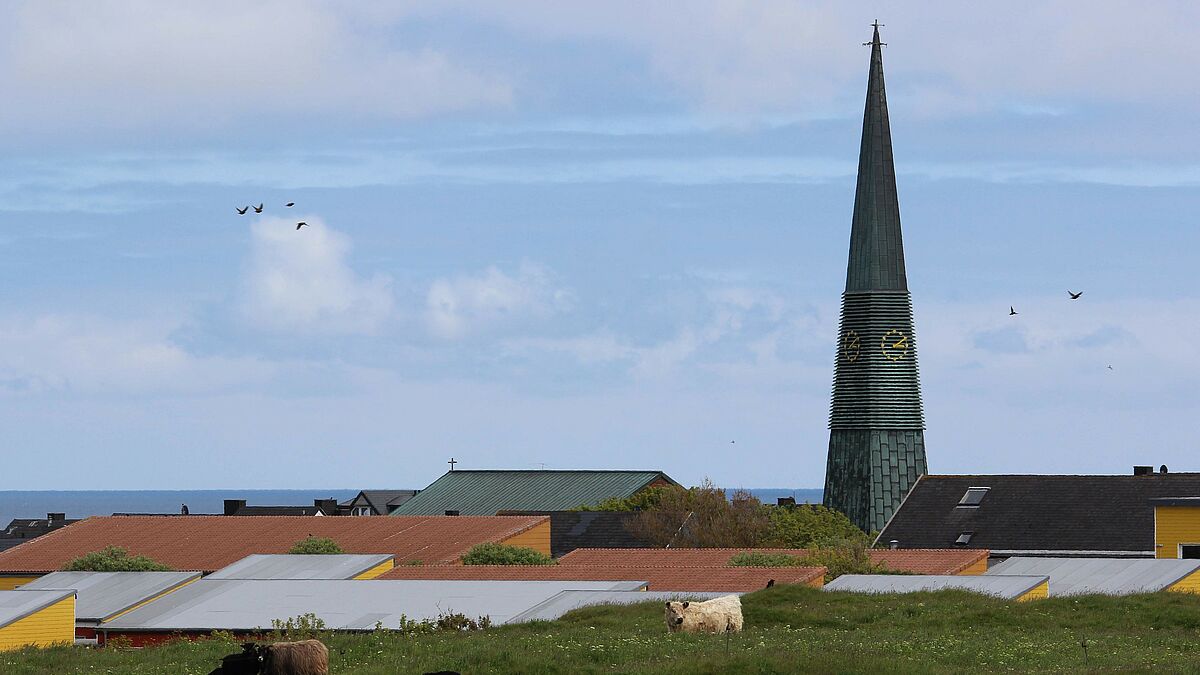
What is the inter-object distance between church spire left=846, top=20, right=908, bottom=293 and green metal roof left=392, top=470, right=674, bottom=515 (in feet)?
91.1

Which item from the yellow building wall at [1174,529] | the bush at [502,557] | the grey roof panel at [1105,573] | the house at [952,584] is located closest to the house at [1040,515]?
the yellow building wall at [1174,529]

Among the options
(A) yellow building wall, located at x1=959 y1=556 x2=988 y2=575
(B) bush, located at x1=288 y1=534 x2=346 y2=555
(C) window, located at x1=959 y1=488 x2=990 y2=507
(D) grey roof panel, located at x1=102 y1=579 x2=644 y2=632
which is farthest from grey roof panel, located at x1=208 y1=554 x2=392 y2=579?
(C) window, located at x1=959 y1=488 x2=990 y2=507

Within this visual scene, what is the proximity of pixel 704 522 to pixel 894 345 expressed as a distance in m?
16.4

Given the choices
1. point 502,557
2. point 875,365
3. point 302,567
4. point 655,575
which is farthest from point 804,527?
point 302,567

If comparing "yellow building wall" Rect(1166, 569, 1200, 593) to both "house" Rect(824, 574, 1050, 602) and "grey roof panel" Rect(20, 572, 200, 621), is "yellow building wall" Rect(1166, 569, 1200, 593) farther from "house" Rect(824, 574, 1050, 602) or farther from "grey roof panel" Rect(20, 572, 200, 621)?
"grey roof panel" Rect(20, 572, 200, 621)

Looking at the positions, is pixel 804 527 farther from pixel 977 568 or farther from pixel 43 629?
pixel 43 629

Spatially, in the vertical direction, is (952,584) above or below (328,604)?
below

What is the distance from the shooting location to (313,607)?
57656mm

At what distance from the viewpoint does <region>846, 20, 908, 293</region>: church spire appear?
112938mm

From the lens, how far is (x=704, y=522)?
10781 centimetres

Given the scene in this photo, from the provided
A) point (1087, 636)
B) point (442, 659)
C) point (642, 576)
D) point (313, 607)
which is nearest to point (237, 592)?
point (313, 607)

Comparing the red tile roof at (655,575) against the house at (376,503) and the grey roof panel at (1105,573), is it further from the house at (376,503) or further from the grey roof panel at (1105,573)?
the house at (376,503)

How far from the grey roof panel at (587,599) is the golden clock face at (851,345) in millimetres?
55355

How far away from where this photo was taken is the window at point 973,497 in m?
95.8
